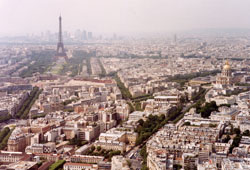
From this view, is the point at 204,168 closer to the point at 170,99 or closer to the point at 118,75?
the point at 170,99

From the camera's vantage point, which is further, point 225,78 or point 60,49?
point 60,49

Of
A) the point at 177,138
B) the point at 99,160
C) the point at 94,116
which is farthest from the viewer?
the point at 94,116

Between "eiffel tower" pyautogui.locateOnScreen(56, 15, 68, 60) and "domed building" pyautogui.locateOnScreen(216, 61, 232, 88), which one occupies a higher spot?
"eiffel tower" pyautogui.locateOnScreen(56, 15, 68, 60)

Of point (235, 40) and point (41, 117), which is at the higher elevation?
point (235, 40)

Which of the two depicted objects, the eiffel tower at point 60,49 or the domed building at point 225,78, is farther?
the eiffel tower at point 60,49

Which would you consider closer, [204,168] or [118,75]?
[204,168]

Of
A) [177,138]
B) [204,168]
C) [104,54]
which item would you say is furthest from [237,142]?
[104,54]

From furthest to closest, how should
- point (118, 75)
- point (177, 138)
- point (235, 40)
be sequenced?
point (235, 40), point (118, 75), point (177, 138)

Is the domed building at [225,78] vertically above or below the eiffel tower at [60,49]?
below

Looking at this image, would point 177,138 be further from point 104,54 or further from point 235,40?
point 235,40

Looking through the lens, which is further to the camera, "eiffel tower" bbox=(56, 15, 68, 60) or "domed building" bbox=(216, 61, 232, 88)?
"eiffel tower" bbox=(56, 15, 68, 60)

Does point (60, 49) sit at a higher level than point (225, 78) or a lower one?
higher
